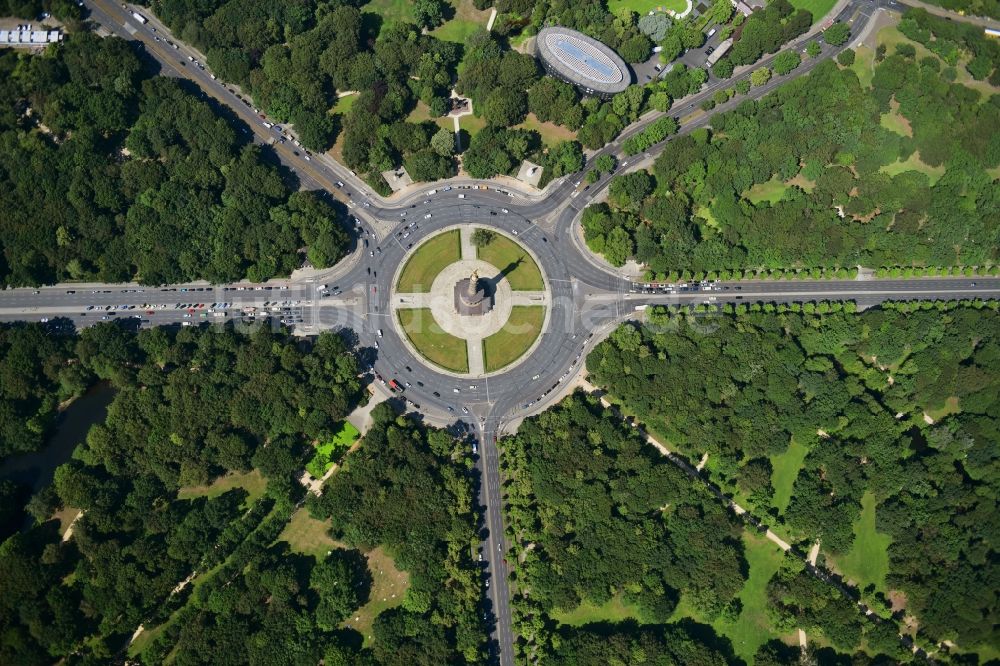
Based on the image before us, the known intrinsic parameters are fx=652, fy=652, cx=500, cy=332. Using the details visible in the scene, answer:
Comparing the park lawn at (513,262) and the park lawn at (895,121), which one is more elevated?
the park lawn at (895,121)

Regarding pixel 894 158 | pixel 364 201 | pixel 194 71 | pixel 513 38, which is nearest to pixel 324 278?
pixel 364 201

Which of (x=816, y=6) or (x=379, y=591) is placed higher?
(x=816, y=6)

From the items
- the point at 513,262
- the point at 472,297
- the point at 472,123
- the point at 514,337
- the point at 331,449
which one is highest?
the point at 472,123

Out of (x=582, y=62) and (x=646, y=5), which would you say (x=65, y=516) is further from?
(x=646, y=5)

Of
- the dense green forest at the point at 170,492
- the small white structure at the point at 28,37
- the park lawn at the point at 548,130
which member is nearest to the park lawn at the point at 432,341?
the dense green forest at the point at 170,492

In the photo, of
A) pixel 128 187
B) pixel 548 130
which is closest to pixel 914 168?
pixel 548 130

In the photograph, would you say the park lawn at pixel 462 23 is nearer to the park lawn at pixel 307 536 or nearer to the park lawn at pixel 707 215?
the park lawn at pixel 707 215

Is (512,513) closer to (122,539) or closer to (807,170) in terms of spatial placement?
(122,539)
